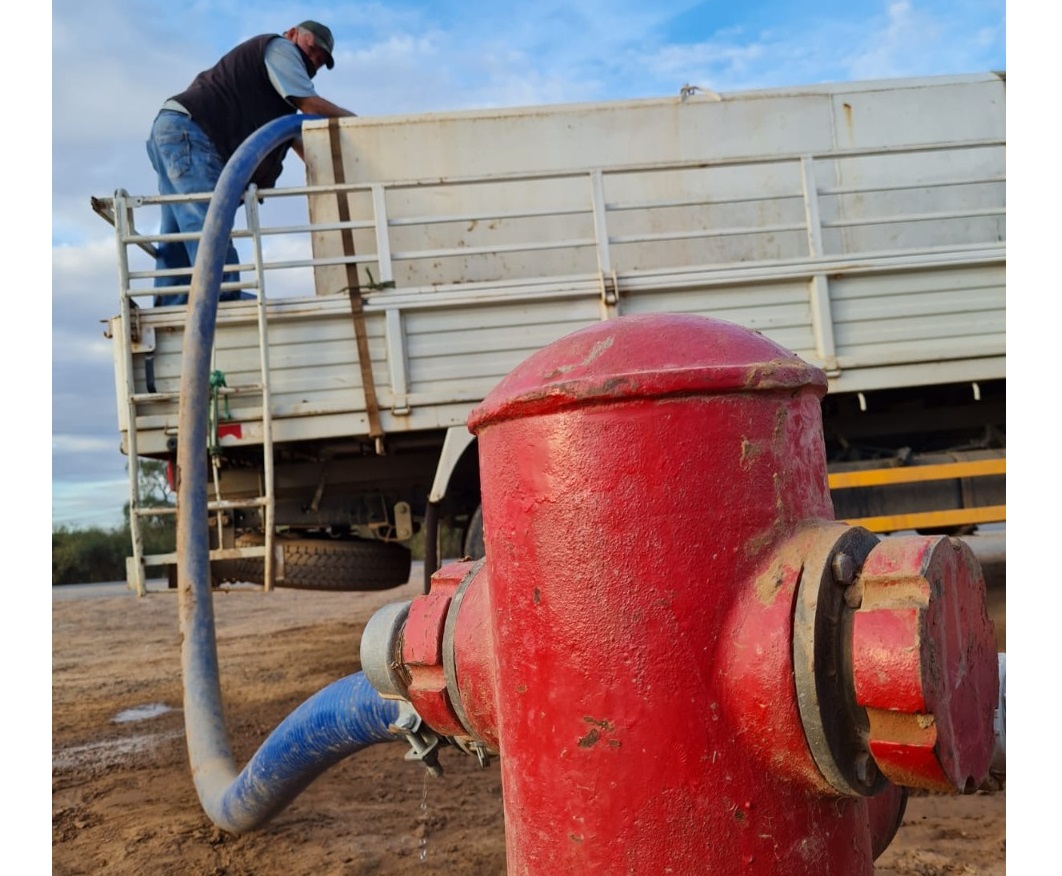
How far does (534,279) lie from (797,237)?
1.88 metres

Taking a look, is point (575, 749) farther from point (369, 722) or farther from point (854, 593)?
point (369, 722)

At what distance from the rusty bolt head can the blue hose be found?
0.98 m

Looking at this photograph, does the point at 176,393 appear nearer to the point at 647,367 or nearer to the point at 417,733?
the point at 417,733

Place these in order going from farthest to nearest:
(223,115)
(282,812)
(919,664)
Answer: (223,115) < (282,812) < (919,664)

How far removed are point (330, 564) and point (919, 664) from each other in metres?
4.33

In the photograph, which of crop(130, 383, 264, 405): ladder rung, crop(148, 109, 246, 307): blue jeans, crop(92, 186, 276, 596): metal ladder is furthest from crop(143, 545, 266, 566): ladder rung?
crop(148, 109, 246, 307): blue jeans

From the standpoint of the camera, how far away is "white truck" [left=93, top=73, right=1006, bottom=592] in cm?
438

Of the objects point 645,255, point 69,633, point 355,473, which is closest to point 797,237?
point 645,255

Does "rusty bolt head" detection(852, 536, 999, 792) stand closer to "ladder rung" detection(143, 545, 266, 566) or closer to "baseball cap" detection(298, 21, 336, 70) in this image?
"ladder rung" detection(143, 545, 266, 566)

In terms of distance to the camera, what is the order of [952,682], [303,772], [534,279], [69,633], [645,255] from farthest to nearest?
[69,633] → [645,255] → [534,279] → [303,772] → [952,682]

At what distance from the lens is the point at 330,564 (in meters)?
4.84

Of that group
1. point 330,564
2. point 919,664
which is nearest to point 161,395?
point 330,564

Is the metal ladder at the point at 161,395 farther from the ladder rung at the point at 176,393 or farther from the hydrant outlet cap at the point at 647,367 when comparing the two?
the hydrant outlet cap at the point at 647,367

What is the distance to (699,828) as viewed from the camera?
34.7 inches
